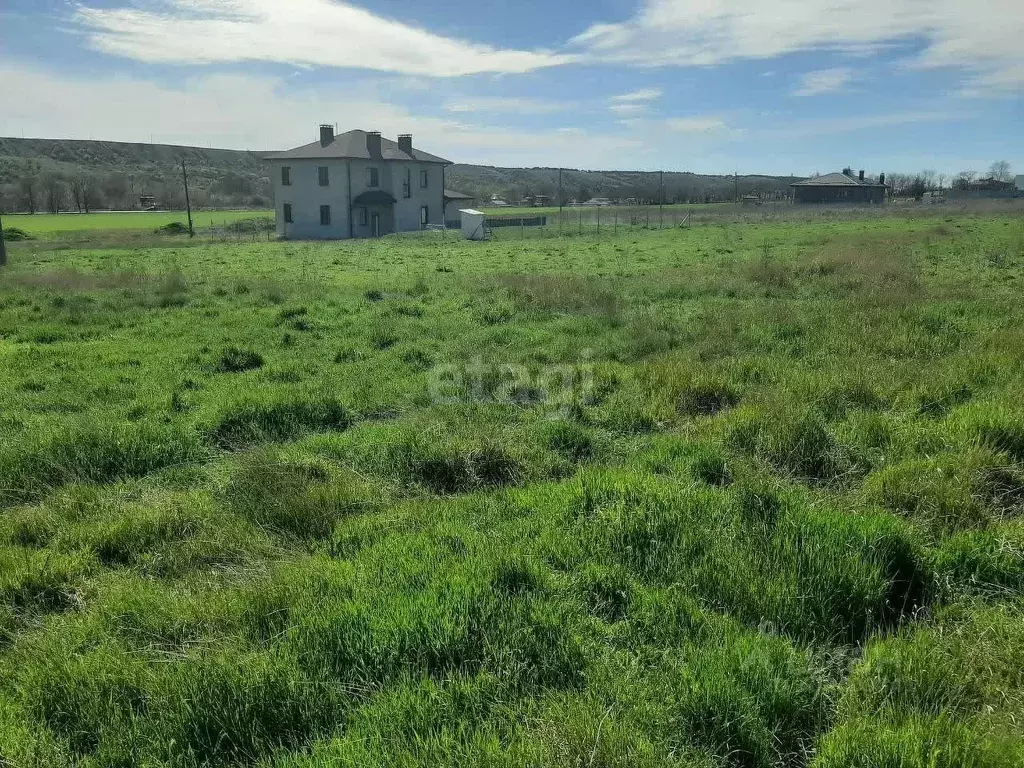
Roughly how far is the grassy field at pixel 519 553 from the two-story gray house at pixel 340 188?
4658cm

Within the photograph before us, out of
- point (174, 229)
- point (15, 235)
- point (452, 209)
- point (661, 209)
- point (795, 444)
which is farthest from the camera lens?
point (452, 209)

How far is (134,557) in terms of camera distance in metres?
5.30

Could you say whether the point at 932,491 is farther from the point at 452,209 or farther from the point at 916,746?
the point at 452,209

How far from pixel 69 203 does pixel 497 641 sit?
389ft

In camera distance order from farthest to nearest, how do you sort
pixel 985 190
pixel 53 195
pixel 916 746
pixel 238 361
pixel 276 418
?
1. pixel 985 190
2. pixel 53 195
3. pixel 238 361
4. pixel 276 418
5. pixel 916 746

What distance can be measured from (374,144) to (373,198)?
462 cm

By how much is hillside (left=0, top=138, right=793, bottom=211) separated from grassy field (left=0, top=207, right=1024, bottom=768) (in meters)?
94.5

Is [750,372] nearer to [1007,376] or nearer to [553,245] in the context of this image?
[1007,376]

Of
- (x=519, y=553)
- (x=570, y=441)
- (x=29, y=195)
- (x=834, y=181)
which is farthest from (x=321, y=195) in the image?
(x=834, y=181)

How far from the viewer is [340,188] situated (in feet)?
185

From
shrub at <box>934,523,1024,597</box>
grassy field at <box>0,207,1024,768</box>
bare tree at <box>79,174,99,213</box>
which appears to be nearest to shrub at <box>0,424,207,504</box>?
grassy field at <box>0,207,1024,768</box>

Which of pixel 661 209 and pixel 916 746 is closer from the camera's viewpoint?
pixel 916 746

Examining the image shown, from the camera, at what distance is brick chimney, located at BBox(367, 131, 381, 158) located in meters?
57.2

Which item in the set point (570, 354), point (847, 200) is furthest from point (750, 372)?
point (847, 200)
